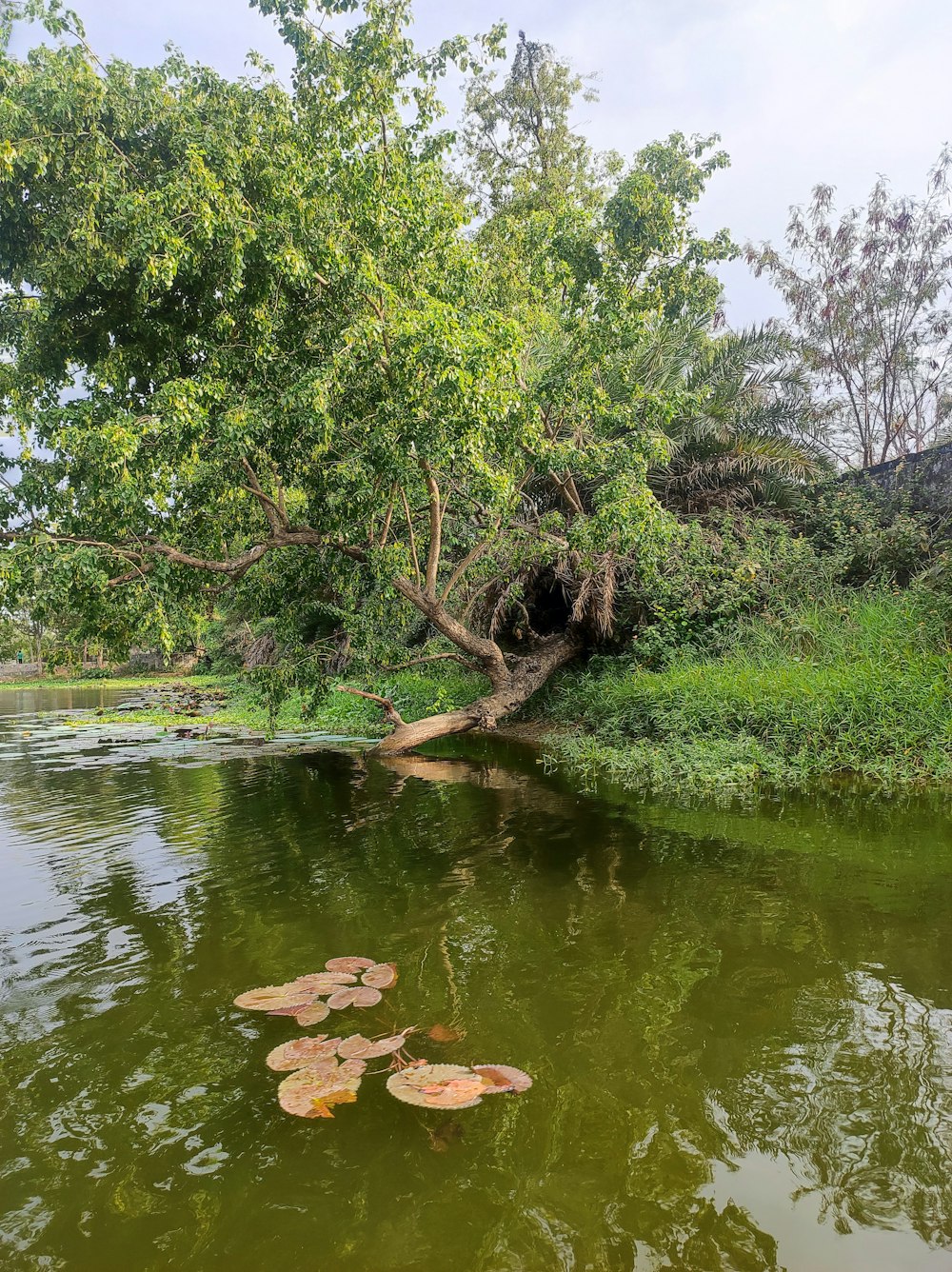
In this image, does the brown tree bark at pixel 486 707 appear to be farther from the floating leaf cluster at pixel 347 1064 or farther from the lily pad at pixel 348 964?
the floating leaf cluster at pixel 347 1064

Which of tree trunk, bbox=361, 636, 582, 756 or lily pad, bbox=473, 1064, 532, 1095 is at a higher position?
tree trunk, bbox=361, 636, 582, 756

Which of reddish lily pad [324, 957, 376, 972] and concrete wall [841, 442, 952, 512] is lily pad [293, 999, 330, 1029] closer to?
reddish lily pad [324, 957, 376, 972]

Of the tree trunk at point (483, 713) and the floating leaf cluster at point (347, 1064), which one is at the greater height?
the tree trunk at point (483, 713)

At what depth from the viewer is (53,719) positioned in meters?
18.7

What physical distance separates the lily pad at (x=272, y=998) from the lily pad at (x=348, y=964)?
28 centimetres

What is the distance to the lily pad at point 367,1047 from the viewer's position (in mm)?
2934

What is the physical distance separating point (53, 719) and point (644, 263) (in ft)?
55.2

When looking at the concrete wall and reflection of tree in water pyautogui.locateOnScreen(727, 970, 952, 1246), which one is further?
the concrete wall

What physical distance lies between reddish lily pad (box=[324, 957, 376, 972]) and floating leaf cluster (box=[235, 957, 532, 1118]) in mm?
108

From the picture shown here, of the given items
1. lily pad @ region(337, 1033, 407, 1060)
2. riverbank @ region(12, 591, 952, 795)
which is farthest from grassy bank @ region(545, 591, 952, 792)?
lily pad @ region(337, 1033, 407, 1060)

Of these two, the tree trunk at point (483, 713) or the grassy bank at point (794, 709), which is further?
the tree trunk at point (483, 713)

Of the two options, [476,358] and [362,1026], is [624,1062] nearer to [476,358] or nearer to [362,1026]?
[362,1026]

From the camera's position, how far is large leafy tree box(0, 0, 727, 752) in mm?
7156

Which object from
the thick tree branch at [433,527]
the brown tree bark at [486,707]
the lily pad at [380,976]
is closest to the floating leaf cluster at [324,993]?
the lily pad at [380,976]
